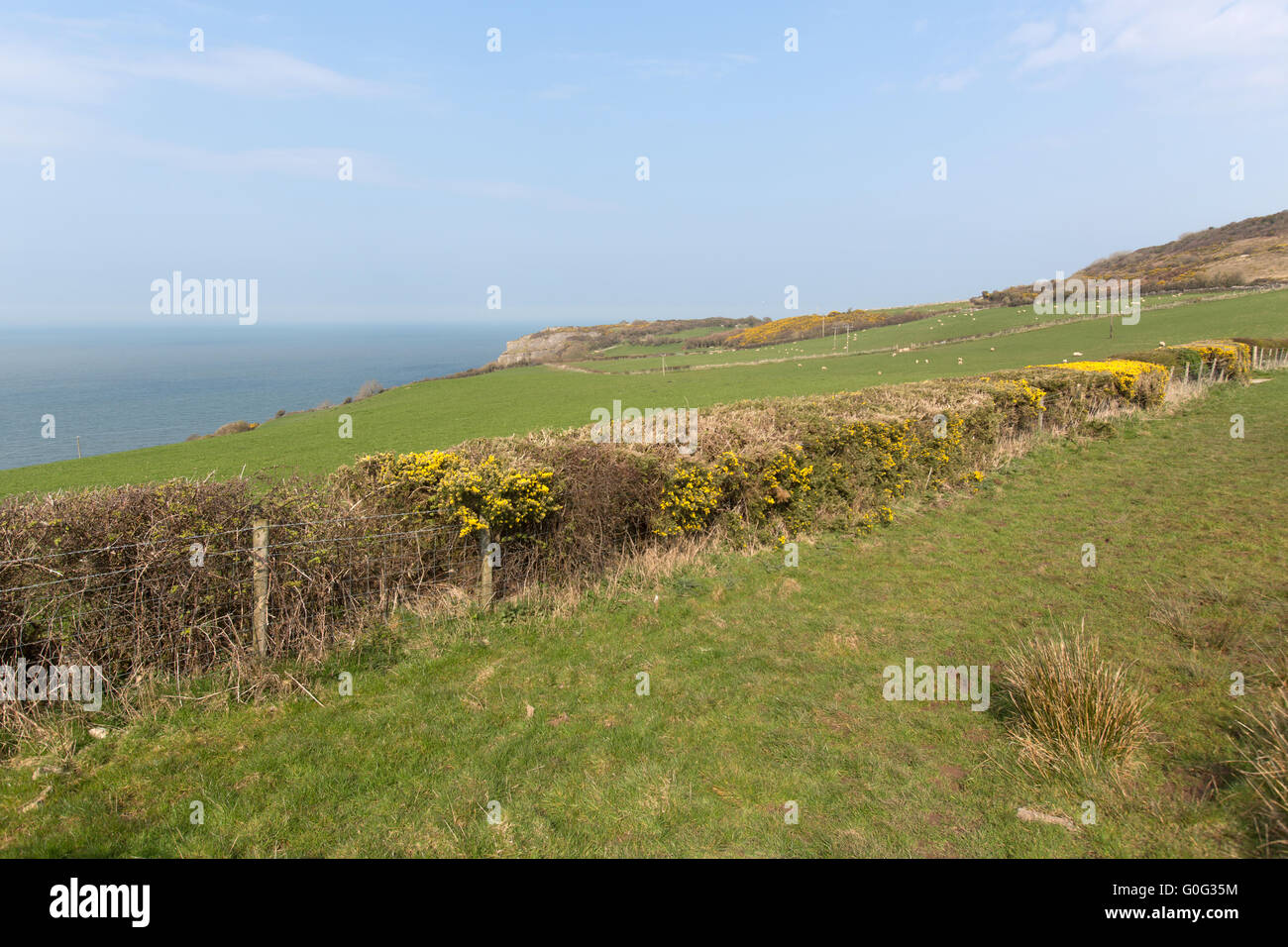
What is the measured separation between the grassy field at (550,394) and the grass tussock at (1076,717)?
21.2 m

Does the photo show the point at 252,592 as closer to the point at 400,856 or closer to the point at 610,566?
the point at 400,856

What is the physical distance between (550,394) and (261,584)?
36920 mm

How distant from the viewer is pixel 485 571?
22.4 ft

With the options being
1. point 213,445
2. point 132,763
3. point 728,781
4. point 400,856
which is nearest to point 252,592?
point 132,763

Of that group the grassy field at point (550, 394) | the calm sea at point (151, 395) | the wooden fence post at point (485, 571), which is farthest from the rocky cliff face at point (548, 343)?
the wooden fence post at point (485, 571)

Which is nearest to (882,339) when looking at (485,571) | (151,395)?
(485,571)

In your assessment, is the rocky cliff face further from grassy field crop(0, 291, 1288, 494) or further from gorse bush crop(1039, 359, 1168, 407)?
gorse bush crop(1039, 359, 1168, 407)

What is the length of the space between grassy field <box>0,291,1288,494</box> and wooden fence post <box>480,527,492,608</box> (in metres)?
16.7

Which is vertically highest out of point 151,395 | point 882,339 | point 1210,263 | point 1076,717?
point 1210,263

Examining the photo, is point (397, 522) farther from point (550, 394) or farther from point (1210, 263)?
point (1210, 263)

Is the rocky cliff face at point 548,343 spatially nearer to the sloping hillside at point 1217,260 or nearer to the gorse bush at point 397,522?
the sloping hillside at point 1217,260

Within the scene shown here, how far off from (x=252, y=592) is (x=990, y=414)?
1415 centimetres

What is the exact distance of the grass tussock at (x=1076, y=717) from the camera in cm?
397

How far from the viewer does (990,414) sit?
13.6 meters
